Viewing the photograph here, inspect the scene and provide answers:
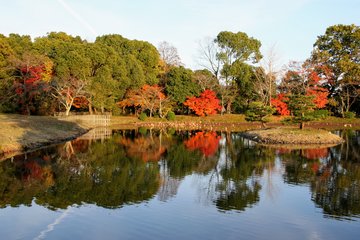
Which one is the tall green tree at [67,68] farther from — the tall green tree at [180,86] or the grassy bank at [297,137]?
the grassy bank at [297,137]

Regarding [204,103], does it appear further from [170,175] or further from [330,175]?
[330,175]

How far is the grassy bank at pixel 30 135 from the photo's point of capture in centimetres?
2394

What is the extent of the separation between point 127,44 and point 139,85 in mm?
9204

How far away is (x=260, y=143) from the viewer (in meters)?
30.4

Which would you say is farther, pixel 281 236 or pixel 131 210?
pixel 131 210

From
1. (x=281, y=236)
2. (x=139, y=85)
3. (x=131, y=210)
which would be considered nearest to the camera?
(x=281, y=236)

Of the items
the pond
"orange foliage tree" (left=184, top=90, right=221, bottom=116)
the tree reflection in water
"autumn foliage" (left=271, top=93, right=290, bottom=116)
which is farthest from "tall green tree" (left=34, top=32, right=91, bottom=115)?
the tree reflection in water

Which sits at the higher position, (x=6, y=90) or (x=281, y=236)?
(x=6, y=90)

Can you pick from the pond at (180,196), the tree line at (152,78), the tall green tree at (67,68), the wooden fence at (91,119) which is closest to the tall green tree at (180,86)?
the tree line at (152,78)

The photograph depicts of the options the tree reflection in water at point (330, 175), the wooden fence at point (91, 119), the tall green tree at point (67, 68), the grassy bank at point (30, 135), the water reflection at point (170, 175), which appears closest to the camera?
the tree reflection in water at point (330, 175)

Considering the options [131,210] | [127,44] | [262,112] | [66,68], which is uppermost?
[127,44]

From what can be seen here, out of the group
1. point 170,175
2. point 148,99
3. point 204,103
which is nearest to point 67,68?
point 148,99

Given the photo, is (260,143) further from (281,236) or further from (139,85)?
(139,85)

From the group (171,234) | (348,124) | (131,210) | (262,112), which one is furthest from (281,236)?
(348,124)
